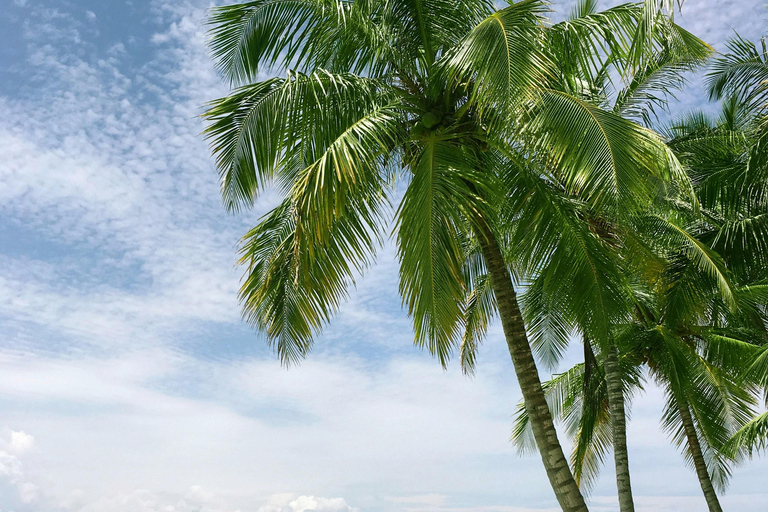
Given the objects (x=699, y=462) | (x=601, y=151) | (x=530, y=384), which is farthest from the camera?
(x=699, y=462)

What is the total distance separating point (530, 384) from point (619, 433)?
441 cm

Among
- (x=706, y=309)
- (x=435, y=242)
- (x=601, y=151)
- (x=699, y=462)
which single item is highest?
(x=706, y=309)

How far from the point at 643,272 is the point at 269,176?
18.7 ft

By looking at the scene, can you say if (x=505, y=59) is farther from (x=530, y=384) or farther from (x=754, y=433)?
(x=754, y=433)

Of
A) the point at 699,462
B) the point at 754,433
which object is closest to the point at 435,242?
the point at 754,433

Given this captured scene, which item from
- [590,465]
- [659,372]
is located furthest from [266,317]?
[590,465]

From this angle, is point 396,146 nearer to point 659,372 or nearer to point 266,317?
point 266,317

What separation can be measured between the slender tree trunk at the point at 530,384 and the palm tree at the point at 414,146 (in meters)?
0.02

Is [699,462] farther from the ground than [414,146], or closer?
closer

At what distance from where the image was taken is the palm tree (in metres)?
5.98

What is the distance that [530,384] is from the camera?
6836 millimetres

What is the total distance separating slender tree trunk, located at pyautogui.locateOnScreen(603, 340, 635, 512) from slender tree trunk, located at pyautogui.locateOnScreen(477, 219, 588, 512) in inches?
150

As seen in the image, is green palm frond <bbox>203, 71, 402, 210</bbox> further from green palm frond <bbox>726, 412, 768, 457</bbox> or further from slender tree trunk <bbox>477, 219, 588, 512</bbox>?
green palm frond <bbox>726, 412, 768, 457</bbox>

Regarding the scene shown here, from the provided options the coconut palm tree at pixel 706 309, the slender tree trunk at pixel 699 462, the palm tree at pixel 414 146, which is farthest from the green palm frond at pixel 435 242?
the slender tree trunk at pixel 699 462
